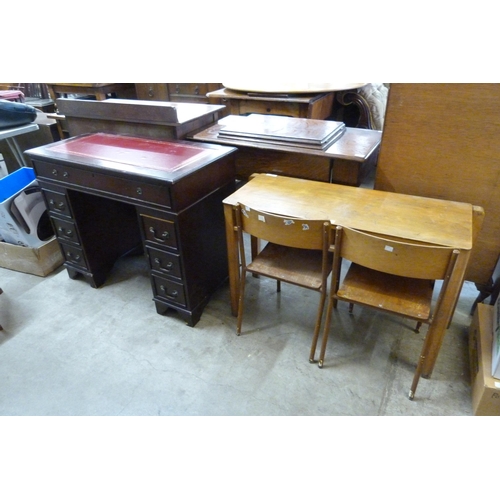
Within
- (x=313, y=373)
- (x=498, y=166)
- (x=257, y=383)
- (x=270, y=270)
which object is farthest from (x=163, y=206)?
(x=498, y=166)

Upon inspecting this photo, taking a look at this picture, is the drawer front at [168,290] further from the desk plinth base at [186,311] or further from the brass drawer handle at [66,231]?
the brass drawer handle at [66,231]

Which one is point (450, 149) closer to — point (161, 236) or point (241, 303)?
point (241, 303)

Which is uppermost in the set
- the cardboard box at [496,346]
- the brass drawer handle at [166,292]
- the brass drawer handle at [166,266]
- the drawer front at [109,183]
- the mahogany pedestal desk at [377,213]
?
the drawer front at [109,183]

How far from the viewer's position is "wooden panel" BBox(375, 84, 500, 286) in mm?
1394

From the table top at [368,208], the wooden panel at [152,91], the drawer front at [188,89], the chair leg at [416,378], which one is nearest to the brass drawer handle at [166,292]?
the table top at [368,208]

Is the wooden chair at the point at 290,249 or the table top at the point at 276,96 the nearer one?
the wooden chair at the point at 290,249

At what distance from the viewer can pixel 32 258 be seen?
217 cm

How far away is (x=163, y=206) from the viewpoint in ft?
4.97

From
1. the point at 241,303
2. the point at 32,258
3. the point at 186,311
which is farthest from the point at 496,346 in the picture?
the point at 32,258

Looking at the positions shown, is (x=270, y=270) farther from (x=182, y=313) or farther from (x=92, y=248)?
(x=92, y=248)

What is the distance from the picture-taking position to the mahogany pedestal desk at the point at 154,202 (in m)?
1.54

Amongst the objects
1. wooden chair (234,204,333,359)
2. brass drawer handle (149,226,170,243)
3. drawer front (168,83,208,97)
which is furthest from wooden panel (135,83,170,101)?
wooden chair (234,204,333,359)

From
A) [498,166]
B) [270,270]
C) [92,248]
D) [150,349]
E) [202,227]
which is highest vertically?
[498,166]

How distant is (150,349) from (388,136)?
1444mm
